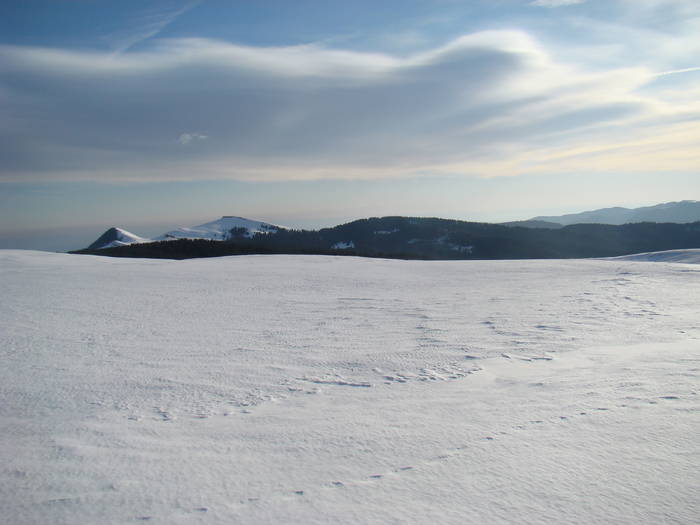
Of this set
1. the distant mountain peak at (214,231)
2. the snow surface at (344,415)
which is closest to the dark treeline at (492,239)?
the distant mountain peak at (214,231)

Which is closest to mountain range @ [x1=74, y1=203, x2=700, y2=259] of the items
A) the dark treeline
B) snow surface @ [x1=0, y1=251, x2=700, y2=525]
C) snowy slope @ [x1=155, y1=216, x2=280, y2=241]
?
the dark treeline

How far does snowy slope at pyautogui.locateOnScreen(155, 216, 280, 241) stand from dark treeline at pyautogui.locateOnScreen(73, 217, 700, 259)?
108 ft

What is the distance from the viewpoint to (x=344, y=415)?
2.98 metres

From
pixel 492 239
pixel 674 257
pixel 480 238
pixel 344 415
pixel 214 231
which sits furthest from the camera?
pixel 214 231

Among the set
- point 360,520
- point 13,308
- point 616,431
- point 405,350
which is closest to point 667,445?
point 616,431

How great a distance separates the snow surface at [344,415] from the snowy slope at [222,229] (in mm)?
125636

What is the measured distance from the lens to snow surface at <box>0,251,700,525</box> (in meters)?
1.96

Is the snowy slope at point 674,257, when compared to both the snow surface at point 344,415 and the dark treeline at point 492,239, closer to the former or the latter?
the snow surface at point 344,415

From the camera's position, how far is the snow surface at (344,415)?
6.44ft

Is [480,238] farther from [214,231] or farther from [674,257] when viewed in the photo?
[214,231]

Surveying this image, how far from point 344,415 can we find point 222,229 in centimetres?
15472

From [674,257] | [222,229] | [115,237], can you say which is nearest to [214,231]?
[222,229]

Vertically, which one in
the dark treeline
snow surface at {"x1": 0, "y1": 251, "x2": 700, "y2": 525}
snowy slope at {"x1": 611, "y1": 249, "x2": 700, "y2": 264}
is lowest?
snow surface at {"x1": 0, "y1": 251, "x2": 700, "y2": 525}

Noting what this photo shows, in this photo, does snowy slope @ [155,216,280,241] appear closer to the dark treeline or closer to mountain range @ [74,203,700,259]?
mountain range @ [74,203,700,259]
